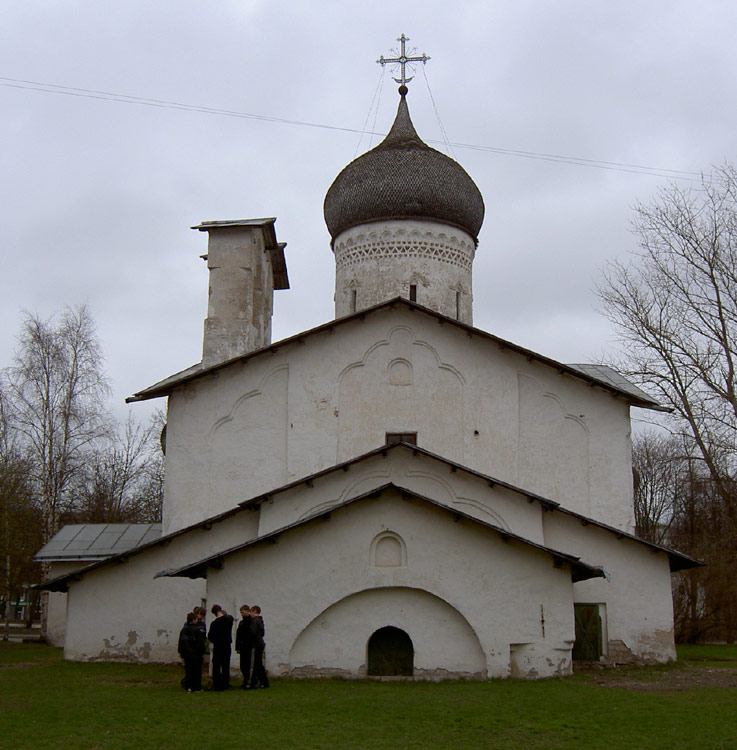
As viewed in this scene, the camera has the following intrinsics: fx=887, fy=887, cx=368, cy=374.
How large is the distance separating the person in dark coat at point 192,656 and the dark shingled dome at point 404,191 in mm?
10762

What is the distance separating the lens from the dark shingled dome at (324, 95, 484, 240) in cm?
1847

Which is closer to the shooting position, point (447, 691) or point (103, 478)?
point (447, 691)

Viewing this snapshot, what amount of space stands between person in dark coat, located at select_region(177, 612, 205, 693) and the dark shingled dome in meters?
10.8

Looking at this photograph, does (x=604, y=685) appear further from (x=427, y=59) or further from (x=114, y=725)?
(x=427, y=59)

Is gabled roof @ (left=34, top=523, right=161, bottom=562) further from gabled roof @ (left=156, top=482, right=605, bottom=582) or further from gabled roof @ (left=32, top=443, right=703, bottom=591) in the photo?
gabled roof @ (left=156, top=482, right=605, bottom=582)

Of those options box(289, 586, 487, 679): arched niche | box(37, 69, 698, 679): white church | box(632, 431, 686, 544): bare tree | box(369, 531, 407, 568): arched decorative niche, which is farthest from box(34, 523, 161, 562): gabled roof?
box(632, 431, 686, 544): bare tree

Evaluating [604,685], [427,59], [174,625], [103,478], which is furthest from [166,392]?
[103,478]

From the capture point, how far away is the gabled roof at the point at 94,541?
59.6ft

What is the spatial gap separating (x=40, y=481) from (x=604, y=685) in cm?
1639

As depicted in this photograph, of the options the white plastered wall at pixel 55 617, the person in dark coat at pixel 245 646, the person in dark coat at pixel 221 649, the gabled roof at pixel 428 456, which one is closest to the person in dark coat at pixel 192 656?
the person in dark coat at pixel 221 649

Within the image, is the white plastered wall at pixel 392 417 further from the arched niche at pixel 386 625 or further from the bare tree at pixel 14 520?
the bare tree at pixel 14 520

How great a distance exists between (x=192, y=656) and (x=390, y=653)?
102 inches

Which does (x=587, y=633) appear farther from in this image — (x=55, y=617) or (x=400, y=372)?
(x=55, y=617)

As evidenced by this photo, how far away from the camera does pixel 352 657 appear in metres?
11.0
